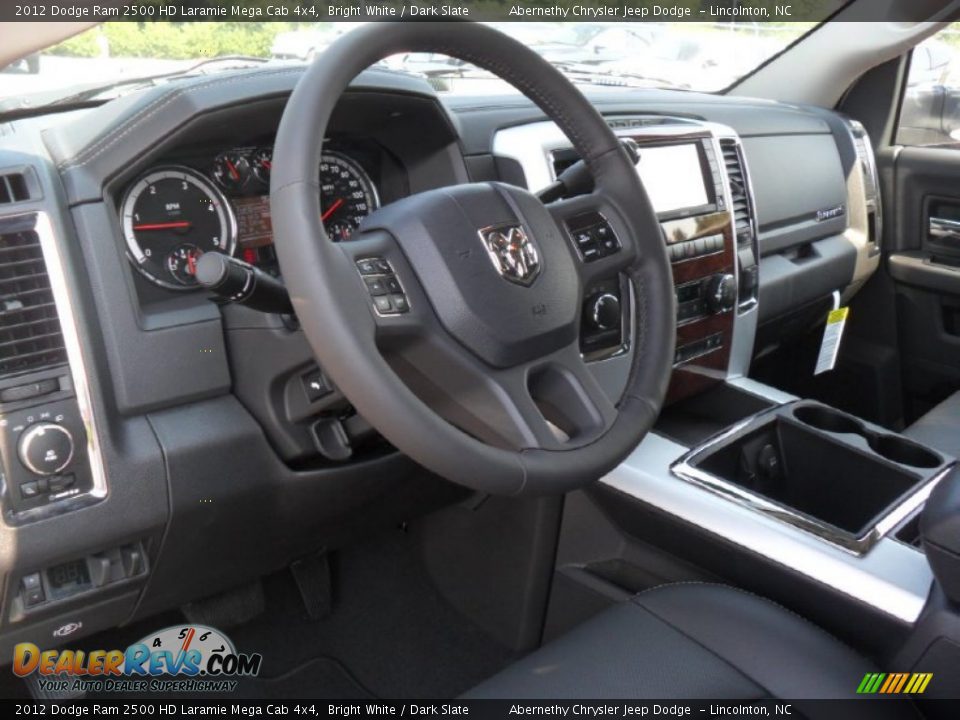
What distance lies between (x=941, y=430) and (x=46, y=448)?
73.2 inches

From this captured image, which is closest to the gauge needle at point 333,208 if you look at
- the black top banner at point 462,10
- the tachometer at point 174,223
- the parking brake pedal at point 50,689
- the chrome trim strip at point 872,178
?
the tachometer at point 174,223

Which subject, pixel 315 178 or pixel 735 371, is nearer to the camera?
pixel 315 178

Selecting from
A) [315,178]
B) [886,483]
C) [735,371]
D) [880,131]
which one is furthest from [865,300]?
[315,178]

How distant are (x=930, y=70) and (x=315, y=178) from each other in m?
2.50

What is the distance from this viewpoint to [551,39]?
6.79ft

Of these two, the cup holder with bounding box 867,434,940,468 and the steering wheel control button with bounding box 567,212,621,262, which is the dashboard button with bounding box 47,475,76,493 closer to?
the steering wheel control button with bounding box 567,212,621,262

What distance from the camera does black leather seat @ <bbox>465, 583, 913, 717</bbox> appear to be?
1225 millimetres

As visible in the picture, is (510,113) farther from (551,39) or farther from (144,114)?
(144,114)

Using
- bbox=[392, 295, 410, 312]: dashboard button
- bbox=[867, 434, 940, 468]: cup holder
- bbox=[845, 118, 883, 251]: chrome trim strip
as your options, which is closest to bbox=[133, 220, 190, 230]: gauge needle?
bbox=[392, 295, 410, 312]: dashboard button

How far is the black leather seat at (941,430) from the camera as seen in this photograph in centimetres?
209

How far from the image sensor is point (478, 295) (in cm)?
121

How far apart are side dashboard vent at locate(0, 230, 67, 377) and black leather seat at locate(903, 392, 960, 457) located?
173cm

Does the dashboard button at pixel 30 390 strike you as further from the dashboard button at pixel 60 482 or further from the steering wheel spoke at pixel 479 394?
the steering wheel spoke at pixel 479 394

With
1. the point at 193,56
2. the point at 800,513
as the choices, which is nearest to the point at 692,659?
the point at 800,513
